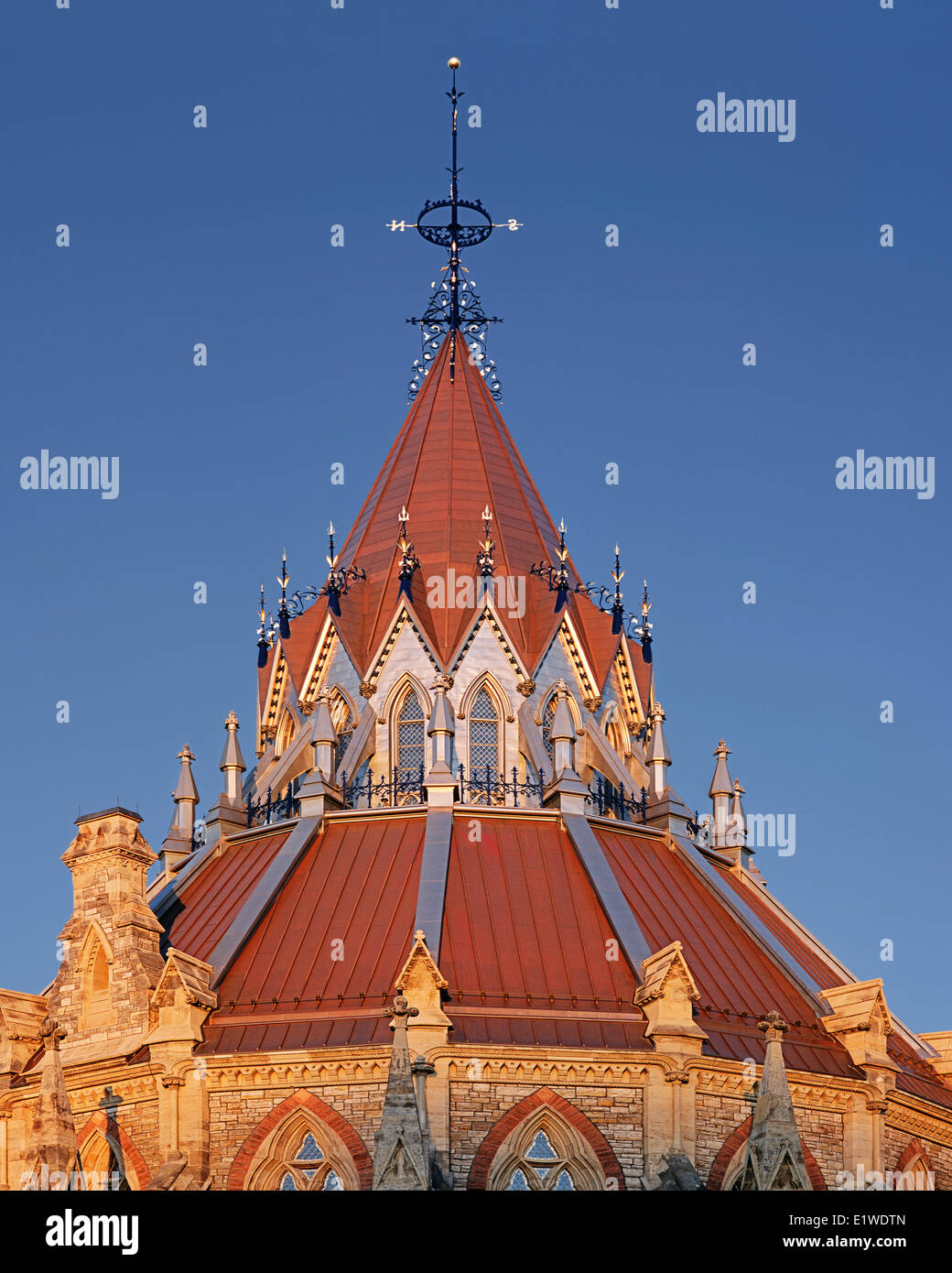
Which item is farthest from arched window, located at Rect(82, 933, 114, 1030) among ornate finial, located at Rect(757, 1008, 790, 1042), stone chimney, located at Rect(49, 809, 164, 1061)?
ornate finial, located at Rect(757, 1008, 790, 1042)

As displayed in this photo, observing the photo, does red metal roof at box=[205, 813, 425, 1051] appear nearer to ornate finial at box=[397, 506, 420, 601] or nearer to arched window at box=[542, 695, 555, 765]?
arched window at box=[542, 695, 555, 765]

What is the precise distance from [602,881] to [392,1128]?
412 inches

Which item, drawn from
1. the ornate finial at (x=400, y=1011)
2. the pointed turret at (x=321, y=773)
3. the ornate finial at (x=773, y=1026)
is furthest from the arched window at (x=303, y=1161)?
the pointed turret at (x=321, y=773)

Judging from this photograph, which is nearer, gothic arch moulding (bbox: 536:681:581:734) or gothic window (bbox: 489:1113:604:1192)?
gothic window (bbox: 489:1113:604:1192)

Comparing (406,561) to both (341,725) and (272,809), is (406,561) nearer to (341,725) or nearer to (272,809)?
(341,725)

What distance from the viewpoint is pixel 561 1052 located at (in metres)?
41.8

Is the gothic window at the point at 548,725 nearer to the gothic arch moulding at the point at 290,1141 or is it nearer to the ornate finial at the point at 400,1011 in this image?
the gothic arch moulding at the point at 290,1141

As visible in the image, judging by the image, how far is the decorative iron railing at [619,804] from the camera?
52625 mm

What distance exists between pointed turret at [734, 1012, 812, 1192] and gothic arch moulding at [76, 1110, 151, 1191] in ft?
40.9

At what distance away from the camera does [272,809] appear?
172 ft

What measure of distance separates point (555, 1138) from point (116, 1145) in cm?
939

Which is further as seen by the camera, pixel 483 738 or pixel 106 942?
pixel 483 738

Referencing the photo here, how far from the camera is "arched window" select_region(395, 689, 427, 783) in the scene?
53.0 m

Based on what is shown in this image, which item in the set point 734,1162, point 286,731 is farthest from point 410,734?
point 734,1162
